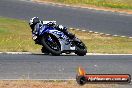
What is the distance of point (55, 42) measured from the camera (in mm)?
18078

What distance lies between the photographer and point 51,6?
37031mm

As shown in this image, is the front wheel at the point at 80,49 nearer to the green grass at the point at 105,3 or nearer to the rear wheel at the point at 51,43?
the rear wheel at the point at 51,43

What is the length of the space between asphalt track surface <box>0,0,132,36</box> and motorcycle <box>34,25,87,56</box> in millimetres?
12157

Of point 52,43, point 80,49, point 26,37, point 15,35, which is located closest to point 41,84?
point 52,43

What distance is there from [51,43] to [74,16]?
16.3 metres

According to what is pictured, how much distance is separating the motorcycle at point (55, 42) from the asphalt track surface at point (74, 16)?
12157 millimetres

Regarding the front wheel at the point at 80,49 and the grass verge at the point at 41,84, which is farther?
the front wheel at the point at 80,49

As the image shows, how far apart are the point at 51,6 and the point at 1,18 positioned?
6.02 meters

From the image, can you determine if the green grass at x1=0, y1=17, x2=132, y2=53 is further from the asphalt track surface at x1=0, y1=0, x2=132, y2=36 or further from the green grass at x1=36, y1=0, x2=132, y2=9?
the green grass at x1=36, y1=0, x2=132, y2=9

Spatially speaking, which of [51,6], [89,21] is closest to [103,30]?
[89,21]

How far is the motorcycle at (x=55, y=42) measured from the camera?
59.0ft

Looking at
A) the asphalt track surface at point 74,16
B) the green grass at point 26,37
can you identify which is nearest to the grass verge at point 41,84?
the green grass at point 26,37

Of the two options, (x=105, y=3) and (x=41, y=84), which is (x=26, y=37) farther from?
(x=41, y=84)

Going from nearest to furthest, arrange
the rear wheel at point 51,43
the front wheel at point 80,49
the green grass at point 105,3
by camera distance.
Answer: the rear wheel at point 51,43 → the front wheel at point 80,49 → the green grass at point 105,3
